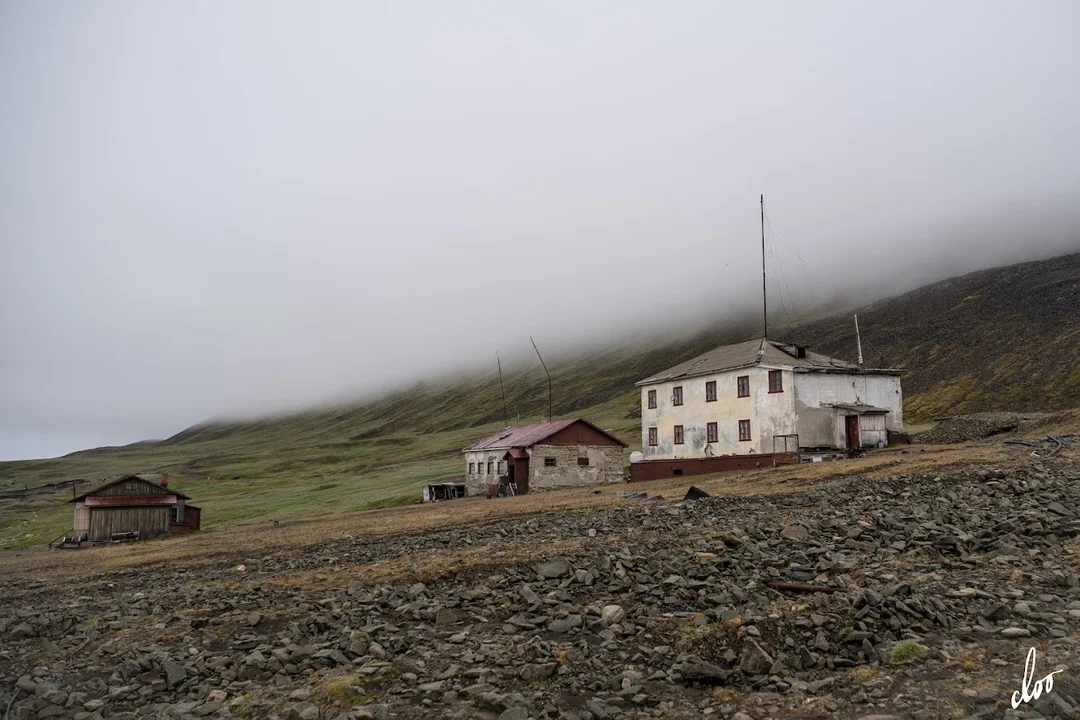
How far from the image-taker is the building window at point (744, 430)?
51.7 metres

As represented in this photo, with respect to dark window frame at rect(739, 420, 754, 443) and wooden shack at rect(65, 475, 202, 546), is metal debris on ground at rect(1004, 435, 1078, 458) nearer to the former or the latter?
dark window frame at rect(739, 420, 754, 443)

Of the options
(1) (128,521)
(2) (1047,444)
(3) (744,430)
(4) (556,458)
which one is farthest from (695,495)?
(1) (128,521)

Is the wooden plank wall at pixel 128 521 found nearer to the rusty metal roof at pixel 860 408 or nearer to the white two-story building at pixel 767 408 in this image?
the white two-story building at pixel 767 408

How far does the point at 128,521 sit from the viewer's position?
176 ft

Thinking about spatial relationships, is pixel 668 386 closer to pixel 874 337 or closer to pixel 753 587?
pixel 753 587

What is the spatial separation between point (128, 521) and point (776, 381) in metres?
46.1

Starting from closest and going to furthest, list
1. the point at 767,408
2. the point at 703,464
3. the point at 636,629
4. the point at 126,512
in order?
1. the point at 636,629
2. the point at 767,408
3. the point at 126,512
4. the point at 703,464

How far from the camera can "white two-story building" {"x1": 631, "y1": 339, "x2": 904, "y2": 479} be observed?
1948 inches

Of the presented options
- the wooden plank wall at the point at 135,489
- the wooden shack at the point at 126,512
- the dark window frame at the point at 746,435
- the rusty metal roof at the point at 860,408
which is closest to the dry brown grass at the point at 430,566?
the dark window frame at the point at 746,435

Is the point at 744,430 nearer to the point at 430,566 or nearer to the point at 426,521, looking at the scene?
the point at 426,521

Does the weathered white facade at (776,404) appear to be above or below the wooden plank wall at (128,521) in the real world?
above

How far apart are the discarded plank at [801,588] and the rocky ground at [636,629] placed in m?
0.03

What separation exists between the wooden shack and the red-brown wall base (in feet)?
116

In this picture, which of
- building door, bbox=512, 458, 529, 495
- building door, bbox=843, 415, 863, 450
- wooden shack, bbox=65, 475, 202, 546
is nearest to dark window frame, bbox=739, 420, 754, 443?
building door, bbox=843, 415, 863, 450
